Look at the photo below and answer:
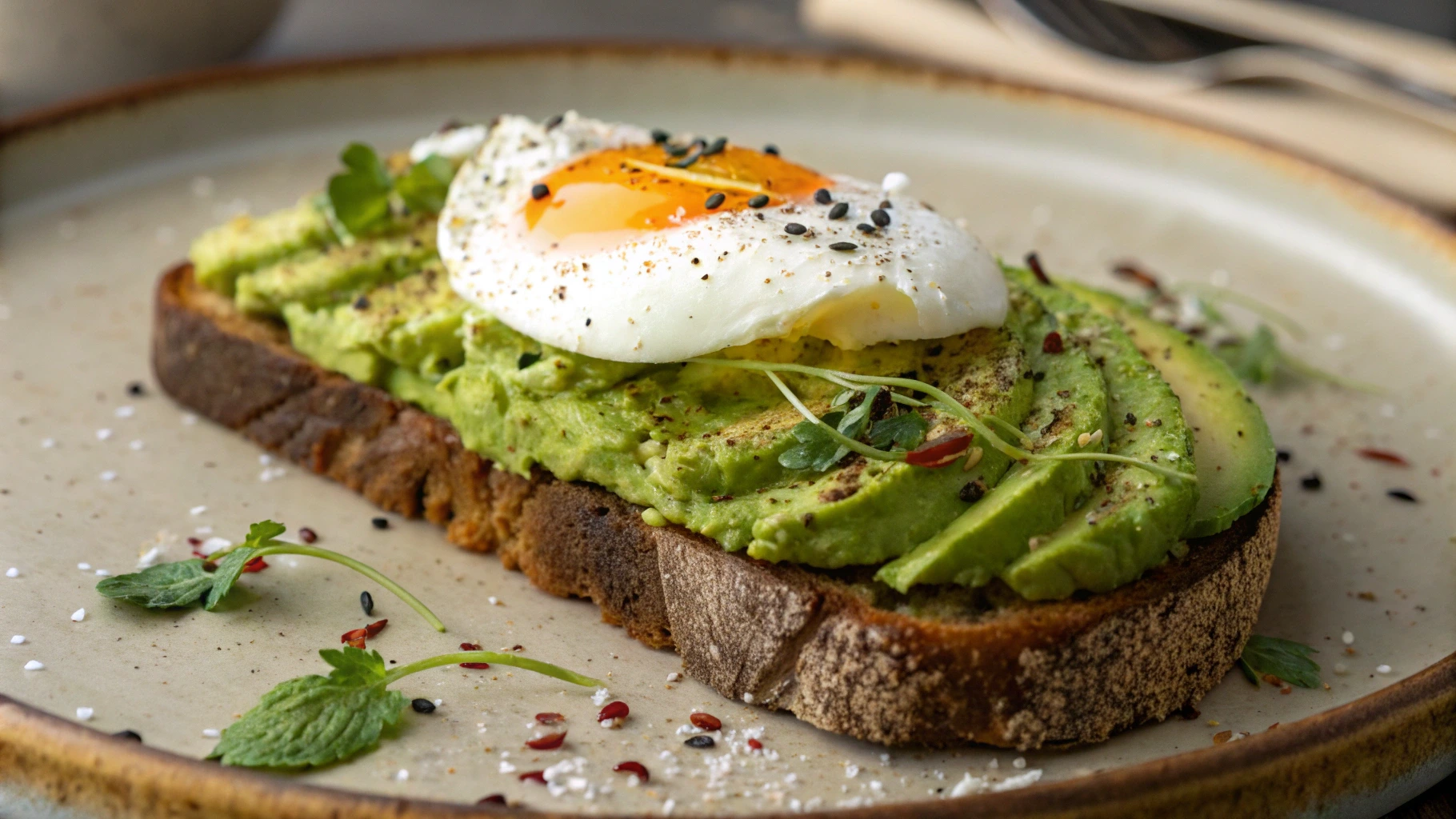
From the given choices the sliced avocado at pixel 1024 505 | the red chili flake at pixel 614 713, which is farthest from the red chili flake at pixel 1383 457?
the red chili flake at pixel 614 713

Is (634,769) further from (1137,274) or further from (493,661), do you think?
(1137,274)

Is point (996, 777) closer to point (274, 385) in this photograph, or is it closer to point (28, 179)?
point (274, 385)

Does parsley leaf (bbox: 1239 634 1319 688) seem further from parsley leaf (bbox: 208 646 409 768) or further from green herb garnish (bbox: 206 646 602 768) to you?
parsley leaf (bbox: 208 646 409 768)

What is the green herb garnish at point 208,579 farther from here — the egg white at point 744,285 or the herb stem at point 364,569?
the egg white at point 744,285

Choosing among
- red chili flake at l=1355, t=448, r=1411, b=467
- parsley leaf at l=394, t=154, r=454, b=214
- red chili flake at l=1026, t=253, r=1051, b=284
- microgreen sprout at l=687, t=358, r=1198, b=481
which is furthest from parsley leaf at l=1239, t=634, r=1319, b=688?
parsley leaf at l=394, t=154, r=454, b=214

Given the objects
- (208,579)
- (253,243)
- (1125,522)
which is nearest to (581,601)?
(208,579)
